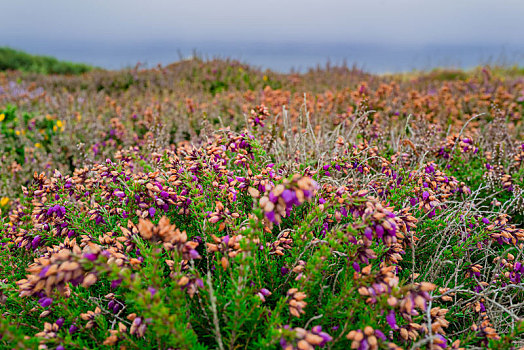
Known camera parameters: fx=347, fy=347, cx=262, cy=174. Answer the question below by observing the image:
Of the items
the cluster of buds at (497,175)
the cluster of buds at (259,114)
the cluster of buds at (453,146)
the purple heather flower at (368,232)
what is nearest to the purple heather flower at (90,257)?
the purple heather flower at (368,232)

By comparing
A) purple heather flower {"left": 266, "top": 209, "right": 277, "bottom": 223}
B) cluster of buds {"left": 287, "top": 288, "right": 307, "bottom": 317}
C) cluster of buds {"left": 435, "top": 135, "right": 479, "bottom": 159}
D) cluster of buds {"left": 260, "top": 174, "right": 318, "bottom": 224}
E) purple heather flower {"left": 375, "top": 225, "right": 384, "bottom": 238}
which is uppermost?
cluster of buds {"left": 260, "top": 174, "right": 318, "bottom": 224}

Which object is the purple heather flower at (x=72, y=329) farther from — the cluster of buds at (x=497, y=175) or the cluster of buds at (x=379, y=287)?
the cluster of buds at (x=497, y=175)

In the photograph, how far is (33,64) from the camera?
1969 centimetres

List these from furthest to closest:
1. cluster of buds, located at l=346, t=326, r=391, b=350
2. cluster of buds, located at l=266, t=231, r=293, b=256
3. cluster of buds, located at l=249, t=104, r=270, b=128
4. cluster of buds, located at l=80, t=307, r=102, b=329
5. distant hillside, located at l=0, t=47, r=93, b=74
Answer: distant hillside, located at l=0, t=47, r=93, b=74, cluster of buds, located at l=249, t=104, r=270, b=128, cluster of buds, located at l=266, t=231, r=293, b=256, cluster of buds, located at l=80, t=307, r=102, b=329, cluster of buds, located at l=346, t=326, r=391, b=350

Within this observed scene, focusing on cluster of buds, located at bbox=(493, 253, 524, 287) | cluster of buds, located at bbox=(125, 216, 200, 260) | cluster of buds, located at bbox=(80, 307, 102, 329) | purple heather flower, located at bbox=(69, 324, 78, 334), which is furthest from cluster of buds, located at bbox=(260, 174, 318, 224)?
cluster of buds, located at bbox=(493, 253, 524, 287)

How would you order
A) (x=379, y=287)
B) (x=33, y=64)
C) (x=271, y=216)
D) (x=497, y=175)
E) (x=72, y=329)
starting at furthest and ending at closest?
(x=33, y=64), (x=497, y=175), (x=72, y=329), (x=379, y=287), (x=271, y=216)

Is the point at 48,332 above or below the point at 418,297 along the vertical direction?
below

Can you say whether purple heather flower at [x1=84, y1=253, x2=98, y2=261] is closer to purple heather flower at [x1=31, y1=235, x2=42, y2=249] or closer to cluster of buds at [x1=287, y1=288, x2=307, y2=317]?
cluster of buds at [x1=287, y1=288, x2=307, y2=317]

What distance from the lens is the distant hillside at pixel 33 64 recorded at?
1900 cm

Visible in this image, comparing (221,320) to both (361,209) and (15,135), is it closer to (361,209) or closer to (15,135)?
(361,209)

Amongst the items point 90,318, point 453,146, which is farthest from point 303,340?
point 453,146

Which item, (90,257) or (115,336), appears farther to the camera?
(115,336)

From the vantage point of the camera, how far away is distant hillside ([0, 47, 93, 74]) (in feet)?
62.3

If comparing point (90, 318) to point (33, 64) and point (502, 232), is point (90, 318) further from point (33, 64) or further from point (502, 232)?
point (33, 64)
